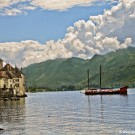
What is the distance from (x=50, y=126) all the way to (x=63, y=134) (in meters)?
11.7

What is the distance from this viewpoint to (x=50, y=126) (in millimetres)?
73625

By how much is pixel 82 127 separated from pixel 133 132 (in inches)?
477

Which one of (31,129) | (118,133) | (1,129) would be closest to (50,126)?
(31,129)

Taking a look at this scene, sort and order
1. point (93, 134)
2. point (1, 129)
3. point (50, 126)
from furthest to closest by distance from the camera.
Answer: point (50, 126), point (1, 129), point (93, 134)

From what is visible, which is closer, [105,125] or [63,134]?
[63,134]

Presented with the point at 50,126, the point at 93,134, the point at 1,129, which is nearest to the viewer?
the point at 93,134

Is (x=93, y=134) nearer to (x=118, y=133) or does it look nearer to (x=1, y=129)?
(x=118, y=133)

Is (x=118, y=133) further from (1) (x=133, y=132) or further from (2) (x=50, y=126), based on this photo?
(2) (x=50, y=126)

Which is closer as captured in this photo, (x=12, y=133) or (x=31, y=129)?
(x=12, y=133)

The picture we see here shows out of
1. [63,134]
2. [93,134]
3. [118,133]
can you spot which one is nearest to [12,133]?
[63,134]

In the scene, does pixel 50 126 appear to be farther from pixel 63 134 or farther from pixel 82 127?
pixel 63 134

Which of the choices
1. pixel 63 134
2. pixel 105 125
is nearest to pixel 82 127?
pixel 105 125

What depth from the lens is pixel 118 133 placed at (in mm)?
61781

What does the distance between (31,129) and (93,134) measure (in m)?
13.2
